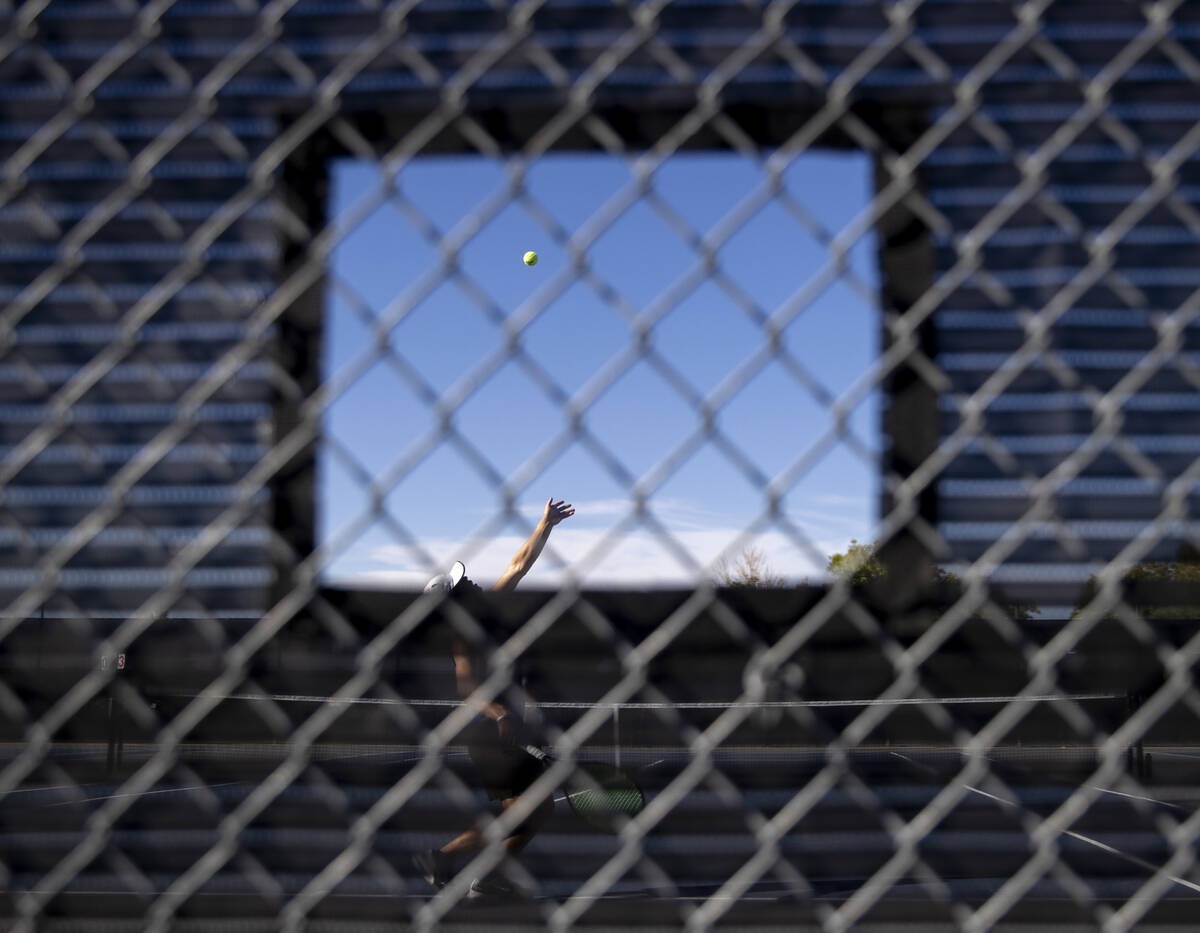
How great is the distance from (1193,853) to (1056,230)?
3.14 feet

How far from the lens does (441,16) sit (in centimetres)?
133

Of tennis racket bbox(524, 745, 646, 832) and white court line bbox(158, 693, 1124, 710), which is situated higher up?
white court line bbox(158, 693, 1124, 710)

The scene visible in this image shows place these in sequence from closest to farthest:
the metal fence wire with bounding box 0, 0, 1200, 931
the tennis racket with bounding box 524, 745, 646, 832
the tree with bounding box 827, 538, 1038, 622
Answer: the metal fence wire with bounding box 0, 0, 1200, 931
the tree with bounding box 827, 538, 1038, 622
the tennis racket with bounding box 524, 745, 646, 832

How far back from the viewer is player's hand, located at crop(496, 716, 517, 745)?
299 centimetres

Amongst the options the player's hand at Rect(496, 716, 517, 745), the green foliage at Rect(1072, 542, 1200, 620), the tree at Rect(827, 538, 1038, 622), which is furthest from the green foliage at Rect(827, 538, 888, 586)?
the player's hand at Rect(496, 716, 517, 745)

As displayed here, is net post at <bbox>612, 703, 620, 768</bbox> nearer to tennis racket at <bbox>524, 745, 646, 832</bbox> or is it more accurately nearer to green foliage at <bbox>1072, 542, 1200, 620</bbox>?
tennis racket at <bbox>524, 745, 646, 832</bbox>

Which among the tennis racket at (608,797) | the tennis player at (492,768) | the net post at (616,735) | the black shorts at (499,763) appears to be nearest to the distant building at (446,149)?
the tennis player at (492,768)

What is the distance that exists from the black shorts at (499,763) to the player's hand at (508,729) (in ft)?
0.06

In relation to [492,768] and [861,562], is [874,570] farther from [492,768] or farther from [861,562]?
[492,768]

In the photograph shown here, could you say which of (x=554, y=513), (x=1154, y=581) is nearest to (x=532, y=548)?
(x=554, y=513)

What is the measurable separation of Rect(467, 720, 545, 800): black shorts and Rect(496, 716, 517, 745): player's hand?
17 mm

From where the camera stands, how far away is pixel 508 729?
3.13 meters

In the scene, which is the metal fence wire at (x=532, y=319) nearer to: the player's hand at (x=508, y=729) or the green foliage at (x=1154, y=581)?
the green foliage at (x=1154, y=581)

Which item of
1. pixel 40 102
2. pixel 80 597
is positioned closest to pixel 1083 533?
pixel 80 597
